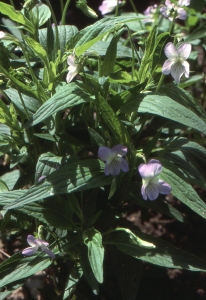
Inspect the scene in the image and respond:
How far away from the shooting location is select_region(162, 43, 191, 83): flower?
1.53 metres

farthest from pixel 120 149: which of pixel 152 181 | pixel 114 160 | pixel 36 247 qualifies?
pixel 36 247

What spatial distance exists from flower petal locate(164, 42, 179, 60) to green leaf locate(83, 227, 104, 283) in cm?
62

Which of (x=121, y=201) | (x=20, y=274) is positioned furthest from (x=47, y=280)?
(x=121, y=201)

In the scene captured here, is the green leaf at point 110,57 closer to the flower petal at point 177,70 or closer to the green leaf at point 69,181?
the flower petal at point 177,70

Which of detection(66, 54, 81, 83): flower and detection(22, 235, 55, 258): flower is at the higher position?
detection(66, 54, 81, 83): flower

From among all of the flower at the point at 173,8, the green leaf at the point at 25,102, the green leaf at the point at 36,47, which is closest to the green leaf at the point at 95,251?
the green leaf at the point at 25,102

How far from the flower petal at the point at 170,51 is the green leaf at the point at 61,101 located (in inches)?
11.1

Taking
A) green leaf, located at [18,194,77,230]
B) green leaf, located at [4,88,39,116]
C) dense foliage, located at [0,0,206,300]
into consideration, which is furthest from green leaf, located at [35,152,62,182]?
green leaf, located at [4,88,39,116]

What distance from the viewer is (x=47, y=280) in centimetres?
211

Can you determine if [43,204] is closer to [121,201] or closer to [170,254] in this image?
[121,201]

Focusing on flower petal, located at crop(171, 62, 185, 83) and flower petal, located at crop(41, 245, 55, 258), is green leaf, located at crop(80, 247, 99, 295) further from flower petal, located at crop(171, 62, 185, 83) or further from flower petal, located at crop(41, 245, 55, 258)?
flower petal, located at crop(171, 62, 185, 83)

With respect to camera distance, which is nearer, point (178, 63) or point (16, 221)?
point (178, 63)

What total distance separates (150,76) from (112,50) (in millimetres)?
169

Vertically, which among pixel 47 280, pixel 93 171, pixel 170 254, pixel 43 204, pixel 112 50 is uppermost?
pixel 112 50
